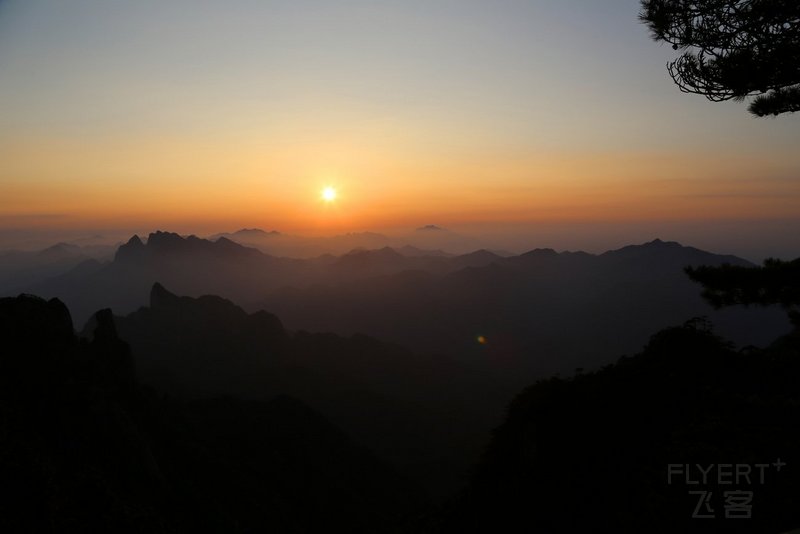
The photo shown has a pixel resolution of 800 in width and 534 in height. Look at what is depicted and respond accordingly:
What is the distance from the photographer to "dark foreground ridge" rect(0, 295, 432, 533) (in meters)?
27.0

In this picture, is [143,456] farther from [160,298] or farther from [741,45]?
[160,298]

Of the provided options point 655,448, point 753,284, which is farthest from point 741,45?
point 655,448

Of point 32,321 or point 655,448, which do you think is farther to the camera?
point 32,321

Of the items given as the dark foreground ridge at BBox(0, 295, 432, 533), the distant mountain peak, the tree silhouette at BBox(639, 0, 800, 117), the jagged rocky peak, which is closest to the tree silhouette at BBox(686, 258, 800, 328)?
the tree silhouette at BBox(639, 0, 800, 117)

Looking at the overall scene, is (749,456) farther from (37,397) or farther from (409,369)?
(409,369)

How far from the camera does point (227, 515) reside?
40844 mm

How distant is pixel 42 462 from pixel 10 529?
5.18 meters

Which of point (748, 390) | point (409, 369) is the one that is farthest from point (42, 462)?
point (409, 369)

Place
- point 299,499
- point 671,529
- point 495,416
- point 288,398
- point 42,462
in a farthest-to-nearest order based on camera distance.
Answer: point 495,416 → point 288,398 → point 299,499 → point 42,462 → point 671,529

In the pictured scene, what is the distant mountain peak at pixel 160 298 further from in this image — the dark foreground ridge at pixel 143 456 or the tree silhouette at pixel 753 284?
the tree silhouette at pixel 753 284

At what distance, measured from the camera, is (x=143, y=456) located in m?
36.7

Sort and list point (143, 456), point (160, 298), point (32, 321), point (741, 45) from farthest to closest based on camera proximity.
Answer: point (160, 298), point (32, 321), point (143, 456), point (741, 45)

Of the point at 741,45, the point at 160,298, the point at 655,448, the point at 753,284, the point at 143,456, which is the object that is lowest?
the point at 143,456

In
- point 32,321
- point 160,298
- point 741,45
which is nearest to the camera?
point 741,45
